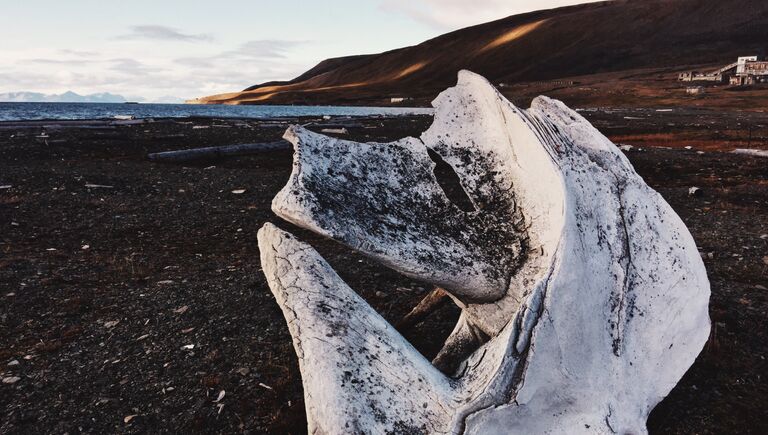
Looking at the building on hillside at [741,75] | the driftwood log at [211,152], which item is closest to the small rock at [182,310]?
the driftwood log at [211,152]

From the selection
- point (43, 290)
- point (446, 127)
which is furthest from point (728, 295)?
point (43, 290)

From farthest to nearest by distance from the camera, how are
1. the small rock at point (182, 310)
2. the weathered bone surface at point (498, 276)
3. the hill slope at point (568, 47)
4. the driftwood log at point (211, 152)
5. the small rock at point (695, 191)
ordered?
the hill slope at point (568, 47)
the driftwood log at point (211, 152)
the small rock at point (695, 191)
the small rock at point (182, 310)
the weathered bone surface at point (498, 276)

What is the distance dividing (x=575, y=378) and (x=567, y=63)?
438ft

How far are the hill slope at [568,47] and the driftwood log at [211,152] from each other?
7822 cm

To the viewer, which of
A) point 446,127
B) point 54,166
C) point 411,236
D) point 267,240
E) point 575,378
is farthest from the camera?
point 54,166

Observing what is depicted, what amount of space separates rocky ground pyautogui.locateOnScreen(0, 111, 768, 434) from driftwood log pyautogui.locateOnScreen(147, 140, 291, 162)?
3744mm

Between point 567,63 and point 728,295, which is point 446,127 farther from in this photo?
point 567,63

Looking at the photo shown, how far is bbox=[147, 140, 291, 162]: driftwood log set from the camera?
53.5 feet

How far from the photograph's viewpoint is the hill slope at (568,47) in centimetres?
10756

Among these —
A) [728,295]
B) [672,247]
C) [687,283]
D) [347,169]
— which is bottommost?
[728,295]

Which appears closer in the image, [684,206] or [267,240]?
[267,240]

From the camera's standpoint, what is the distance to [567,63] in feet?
403

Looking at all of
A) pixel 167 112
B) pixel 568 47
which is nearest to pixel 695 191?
pixel 167 112

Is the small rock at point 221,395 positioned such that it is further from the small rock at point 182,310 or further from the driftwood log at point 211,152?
the driftwood log at point 211,152
